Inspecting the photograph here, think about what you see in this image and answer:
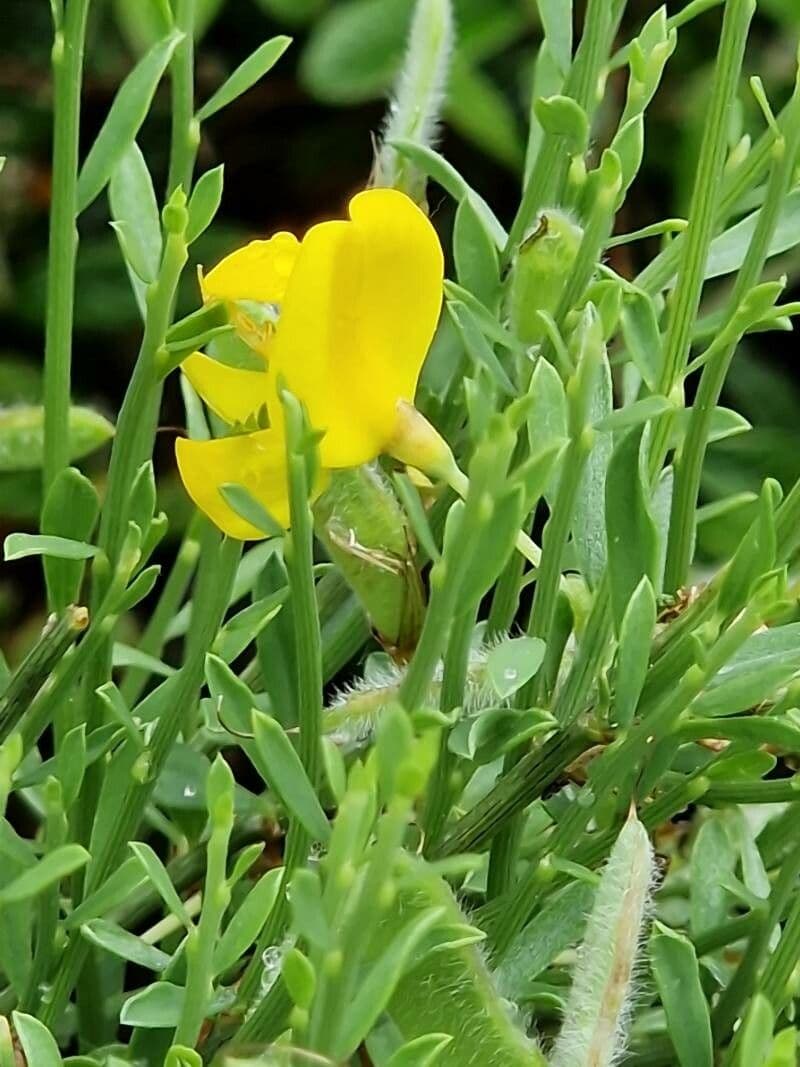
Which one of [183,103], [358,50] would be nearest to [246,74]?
[183,103]

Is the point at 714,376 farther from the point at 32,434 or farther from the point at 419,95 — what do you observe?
the point at 32,434

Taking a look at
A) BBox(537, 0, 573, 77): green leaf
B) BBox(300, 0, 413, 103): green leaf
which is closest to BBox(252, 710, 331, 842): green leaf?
BBox(537, 0, 573, 77): green leaf

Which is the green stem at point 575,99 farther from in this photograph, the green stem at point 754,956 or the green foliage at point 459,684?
the green stem at point 754,956

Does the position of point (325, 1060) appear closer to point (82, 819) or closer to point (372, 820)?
point (372, 820)

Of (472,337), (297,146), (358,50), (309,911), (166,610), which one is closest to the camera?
(309,911)

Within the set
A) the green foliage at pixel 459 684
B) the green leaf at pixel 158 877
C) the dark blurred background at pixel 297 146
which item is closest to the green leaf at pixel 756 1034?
the green foliage at pixel 459 684

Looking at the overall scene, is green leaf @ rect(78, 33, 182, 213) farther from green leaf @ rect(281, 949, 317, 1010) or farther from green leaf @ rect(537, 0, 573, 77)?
green leaf @ rect(281, 949, 317, 1010)
